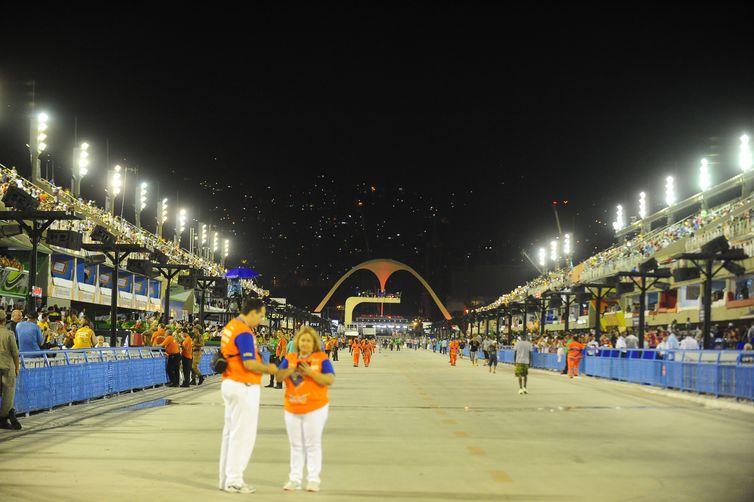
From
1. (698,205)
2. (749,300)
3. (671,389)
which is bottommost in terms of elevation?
(671,389)

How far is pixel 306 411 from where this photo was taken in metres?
7.96

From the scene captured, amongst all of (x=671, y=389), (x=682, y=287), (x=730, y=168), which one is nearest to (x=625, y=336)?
(x=671, y=389)

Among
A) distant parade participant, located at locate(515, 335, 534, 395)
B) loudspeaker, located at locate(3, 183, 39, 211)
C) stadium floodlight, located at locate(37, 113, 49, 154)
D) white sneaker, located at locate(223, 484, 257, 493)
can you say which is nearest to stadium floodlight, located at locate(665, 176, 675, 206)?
stadium floodlight, located at locate(37, 113, 49, 154)

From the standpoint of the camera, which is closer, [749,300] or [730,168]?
[749,300]

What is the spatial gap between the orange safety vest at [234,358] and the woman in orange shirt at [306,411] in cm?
29

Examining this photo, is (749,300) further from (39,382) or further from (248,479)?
(248,479)

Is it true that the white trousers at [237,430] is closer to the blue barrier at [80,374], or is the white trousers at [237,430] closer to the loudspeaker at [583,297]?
the blue barrier at [80,374]

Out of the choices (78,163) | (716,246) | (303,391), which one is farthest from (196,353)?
(78,163)

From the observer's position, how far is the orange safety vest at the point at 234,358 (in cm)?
805

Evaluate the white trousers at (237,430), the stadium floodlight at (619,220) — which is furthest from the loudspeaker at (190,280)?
the stadium floodlight at (619,220)

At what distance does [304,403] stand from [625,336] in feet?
95.2

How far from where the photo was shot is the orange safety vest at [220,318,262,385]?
8.05 meters

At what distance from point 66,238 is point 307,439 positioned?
51.3 ft

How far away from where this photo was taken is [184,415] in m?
16.2
